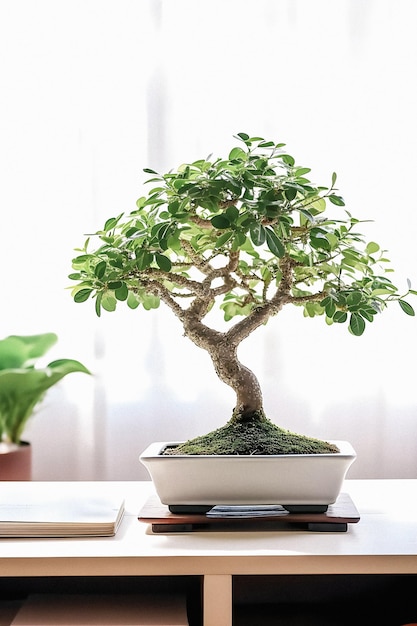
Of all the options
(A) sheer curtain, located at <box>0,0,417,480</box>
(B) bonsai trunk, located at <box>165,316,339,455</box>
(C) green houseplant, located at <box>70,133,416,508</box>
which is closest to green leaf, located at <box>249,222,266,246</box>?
(C) green houseplant, located at <box>70,133,416,508</box>

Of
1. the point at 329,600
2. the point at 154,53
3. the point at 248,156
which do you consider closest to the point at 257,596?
the point at 329,600

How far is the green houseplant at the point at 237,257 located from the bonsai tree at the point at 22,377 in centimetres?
25

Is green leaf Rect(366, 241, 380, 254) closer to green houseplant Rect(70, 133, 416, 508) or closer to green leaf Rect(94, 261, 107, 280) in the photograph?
green houseplant Rect(70, 133, 416, 508)

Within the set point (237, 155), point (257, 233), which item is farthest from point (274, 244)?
point (237, 155)

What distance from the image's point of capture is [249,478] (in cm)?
116

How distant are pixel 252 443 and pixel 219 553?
187 millimetres

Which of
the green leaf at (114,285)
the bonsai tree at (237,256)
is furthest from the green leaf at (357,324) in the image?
the green leaf at (114,285)

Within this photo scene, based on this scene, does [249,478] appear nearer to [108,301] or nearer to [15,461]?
[108,301]

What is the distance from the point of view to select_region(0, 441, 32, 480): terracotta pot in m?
1.50

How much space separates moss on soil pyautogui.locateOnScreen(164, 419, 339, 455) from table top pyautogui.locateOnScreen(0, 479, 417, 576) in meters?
0.12

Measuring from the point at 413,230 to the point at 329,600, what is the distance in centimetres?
79

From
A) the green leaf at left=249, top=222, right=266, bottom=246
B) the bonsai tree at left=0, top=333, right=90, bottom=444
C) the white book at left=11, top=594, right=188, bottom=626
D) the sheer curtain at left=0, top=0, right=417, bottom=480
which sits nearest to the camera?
the green leaf at left=249, top=222, right=266, bottom=246

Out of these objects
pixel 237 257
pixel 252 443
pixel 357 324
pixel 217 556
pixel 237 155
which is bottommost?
pixel 217 556

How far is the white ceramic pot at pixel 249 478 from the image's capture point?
1.15m
